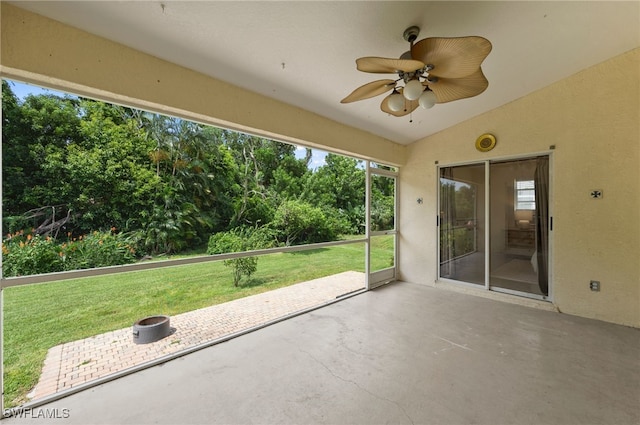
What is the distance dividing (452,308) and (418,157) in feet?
8.83

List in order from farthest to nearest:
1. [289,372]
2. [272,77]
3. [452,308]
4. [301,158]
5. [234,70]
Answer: [301,158]
[452,308]
[272,77]
[234,70]
[289,372]

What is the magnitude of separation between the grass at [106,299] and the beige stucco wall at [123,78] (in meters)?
2.34

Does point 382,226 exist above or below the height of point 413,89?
below

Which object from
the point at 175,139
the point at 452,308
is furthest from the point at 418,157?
the point at 175,139

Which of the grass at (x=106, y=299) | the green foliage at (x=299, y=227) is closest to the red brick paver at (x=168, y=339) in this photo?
the grass at (x=106, y=299)

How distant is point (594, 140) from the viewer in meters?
3.23

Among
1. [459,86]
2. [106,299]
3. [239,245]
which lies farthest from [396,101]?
[106,299]

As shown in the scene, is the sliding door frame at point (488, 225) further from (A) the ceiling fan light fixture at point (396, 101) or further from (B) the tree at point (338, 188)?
(A) the ceiling fan light fixture at point (396, 101)

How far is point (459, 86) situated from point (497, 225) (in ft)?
10.0

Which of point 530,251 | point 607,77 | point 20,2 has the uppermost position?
point 607,77

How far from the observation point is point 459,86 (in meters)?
1.89

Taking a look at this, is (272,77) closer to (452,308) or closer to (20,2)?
(20,2)

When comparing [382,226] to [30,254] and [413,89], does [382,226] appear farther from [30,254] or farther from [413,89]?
[30,254]

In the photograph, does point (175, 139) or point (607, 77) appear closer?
point (607, 77)
